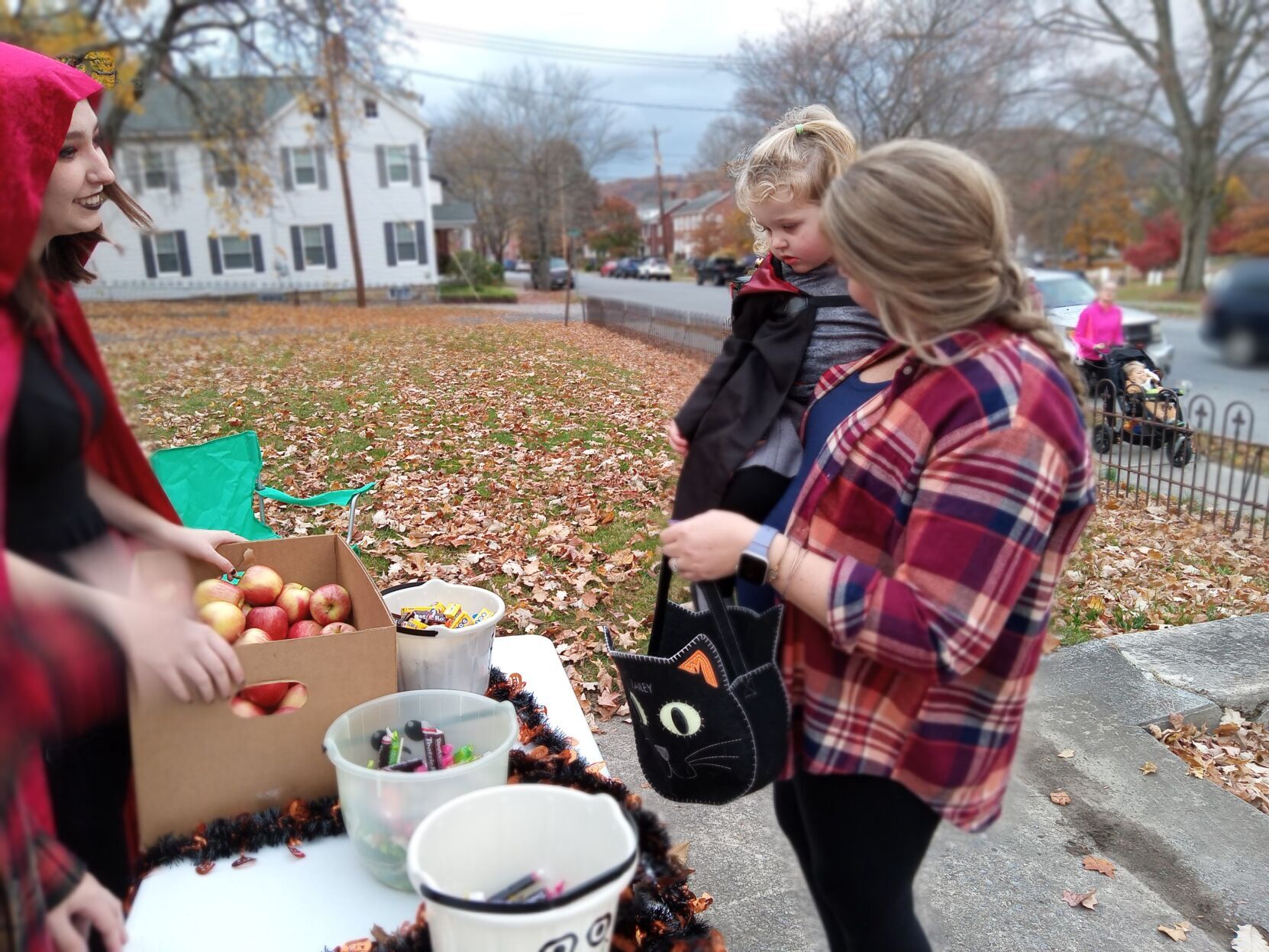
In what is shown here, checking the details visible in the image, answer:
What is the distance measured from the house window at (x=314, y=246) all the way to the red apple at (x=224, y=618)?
31943 mm

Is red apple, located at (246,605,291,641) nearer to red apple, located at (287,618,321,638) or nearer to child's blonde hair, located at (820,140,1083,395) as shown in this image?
red apple, located at (287,618,321,638)

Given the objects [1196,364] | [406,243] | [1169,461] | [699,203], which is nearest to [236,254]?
[406,243]

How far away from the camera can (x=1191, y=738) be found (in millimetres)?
3596

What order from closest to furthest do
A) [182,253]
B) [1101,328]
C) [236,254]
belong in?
1. [1101,328]
2. [182,253]
3. [236,254]

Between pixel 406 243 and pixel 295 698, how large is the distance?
106 feet

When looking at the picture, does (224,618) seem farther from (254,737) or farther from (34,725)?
(34,725)

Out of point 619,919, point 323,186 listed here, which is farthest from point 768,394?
point 323,186

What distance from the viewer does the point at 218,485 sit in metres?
3.71

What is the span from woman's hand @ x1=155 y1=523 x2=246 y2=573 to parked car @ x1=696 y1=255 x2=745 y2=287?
3818 centimetres

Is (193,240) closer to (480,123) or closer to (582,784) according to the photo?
(480,123)

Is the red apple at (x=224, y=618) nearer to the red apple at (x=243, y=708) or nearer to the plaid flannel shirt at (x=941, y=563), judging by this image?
the red apple at (x=243, y=708)

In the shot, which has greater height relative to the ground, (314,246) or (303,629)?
(314,246)

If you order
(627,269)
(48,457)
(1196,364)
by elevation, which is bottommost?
(627,269)

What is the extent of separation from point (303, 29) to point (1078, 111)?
53.1 feet
